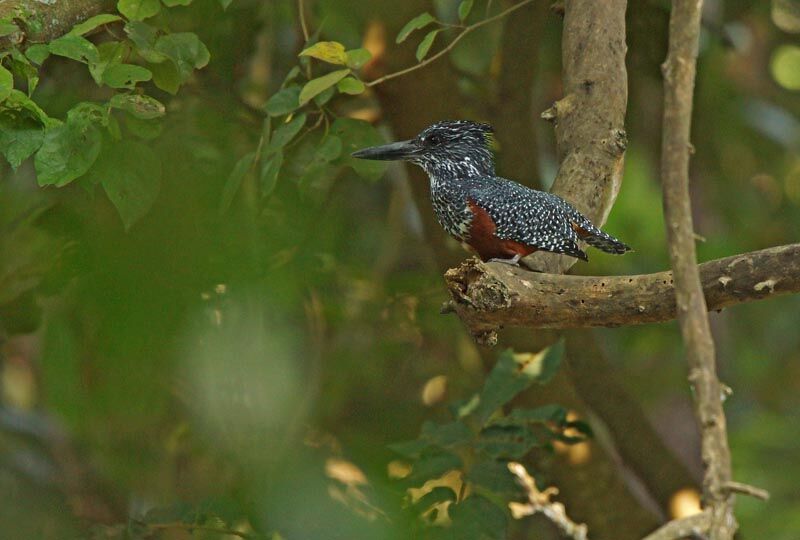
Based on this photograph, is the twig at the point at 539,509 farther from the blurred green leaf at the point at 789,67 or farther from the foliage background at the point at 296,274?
the blurred green leaf at the point at 789,67

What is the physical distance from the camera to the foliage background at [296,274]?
2.47m

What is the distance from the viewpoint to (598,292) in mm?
2441

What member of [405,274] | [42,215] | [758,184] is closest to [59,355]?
[42,215]

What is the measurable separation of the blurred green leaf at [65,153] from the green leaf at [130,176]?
85mm

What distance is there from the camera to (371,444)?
170 inches

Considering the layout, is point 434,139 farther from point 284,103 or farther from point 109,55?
point 109,55

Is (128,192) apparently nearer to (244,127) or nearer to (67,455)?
(244,127)

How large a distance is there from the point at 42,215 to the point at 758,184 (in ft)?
14.6

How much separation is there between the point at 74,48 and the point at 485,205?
3.62 ft

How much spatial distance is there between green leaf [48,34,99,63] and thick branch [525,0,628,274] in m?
1.17

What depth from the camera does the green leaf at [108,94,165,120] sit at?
2.75 meters

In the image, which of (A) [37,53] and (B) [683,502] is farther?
(B) [683,502]

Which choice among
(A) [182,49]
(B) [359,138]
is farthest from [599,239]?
(A) [182,49]

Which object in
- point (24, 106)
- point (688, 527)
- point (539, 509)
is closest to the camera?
point (688, 527)
